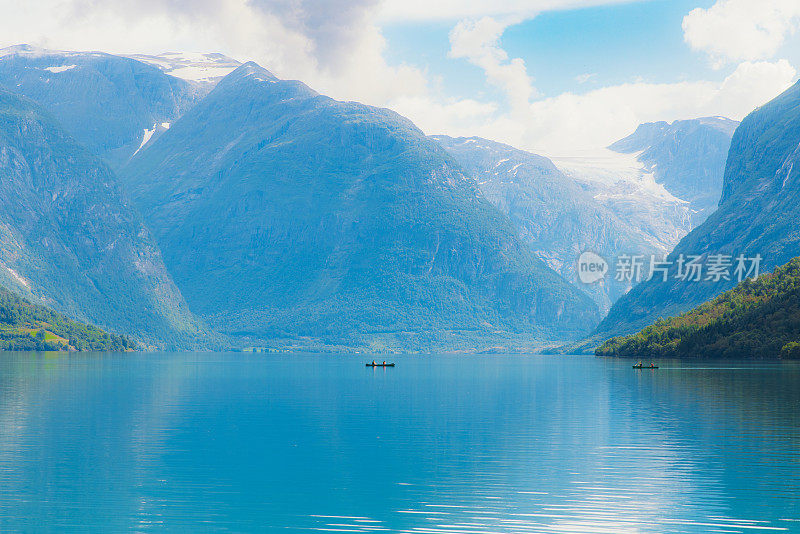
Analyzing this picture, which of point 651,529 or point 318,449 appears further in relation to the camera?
point 318,449

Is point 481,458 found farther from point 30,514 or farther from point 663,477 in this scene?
point 30,514

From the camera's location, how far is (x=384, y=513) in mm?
48500

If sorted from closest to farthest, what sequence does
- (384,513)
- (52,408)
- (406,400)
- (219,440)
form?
(384,513), (219,440), (52,408), (406,400)

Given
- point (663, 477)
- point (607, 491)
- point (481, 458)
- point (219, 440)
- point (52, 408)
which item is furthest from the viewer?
point (52, 408)

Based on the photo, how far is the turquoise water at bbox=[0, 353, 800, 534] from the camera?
47469 mm

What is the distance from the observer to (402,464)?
63.2 m

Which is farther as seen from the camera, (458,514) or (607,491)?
(607,491)

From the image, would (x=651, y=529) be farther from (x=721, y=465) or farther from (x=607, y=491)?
(x=721, y=465)

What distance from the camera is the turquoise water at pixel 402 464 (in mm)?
47469

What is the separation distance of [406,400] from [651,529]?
74.8 metres

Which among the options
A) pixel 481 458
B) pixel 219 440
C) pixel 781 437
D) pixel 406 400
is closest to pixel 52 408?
pixel 219 440

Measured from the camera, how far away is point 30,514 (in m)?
47.7

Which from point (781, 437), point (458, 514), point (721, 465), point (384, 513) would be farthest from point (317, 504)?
point (781, 437)

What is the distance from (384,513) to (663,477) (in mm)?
19058
